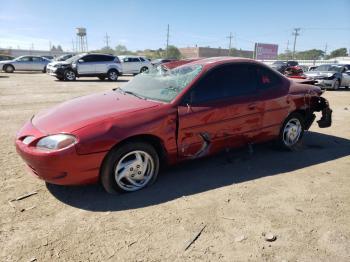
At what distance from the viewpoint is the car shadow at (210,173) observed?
12.4 ft

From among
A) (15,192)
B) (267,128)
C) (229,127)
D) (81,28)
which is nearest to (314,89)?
(267,128)

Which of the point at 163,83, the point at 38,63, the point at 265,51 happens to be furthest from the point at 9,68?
the point at 265,51

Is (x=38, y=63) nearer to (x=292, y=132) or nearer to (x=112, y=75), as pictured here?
(x=112, y=75)

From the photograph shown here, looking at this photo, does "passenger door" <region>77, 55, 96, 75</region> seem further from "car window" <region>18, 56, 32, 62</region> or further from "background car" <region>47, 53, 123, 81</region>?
"car window" <region>18, 56, 32, 62</region>

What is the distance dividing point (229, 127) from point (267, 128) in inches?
35.7

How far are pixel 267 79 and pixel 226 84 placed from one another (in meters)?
0.89

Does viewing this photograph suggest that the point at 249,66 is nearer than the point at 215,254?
No

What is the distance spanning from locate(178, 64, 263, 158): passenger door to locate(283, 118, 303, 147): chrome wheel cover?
0.81 meters

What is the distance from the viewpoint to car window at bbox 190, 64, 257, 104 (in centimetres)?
439

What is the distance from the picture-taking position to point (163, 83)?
464 cm

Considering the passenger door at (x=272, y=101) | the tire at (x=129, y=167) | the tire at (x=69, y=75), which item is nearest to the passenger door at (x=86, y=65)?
the tire at (x=69, y=75)

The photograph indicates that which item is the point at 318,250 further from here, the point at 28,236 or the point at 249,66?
the point at 249,66

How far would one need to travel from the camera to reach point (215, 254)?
288 cm

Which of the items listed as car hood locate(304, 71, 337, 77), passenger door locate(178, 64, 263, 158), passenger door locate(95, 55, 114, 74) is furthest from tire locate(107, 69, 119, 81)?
passenger door locate(178, 64, 263, 158)
